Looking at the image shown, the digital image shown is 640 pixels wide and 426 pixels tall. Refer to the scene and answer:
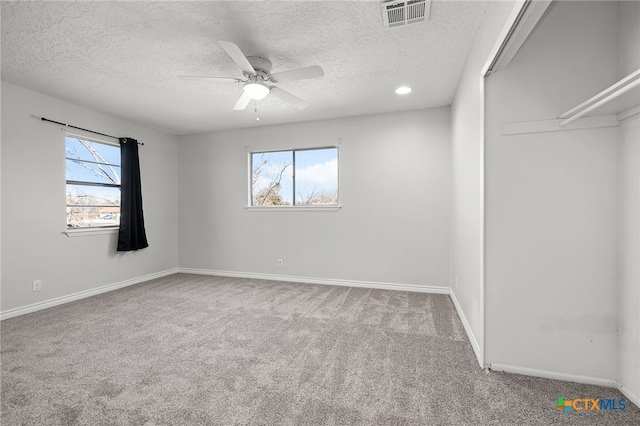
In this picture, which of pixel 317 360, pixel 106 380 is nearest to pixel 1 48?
pixel 106 380

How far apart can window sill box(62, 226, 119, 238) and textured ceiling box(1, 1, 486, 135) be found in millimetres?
1633

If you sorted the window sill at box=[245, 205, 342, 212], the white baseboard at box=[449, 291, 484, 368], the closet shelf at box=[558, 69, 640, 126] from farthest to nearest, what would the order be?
the window sill at box=[245, 205, 342, 212], the white baseboard at box=[449, 291, 484, 368], the closet shelf at box=[558, 69, 640, 126]

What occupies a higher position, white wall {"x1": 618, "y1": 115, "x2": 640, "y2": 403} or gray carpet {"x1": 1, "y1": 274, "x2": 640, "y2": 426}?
white wall {"x1": 618, "y1": 115, "x2": 640, "y2": 403}

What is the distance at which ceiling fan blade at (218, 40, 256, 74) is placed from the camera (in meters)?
1.84

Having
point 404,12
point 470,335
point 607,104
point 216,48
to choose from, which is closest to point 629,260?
point 607,104

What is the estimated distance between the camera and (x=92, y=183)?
12.7 feet

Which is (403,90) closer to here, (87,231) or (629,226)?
(629,226)

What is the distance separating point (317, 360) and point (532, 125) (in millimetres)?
2193

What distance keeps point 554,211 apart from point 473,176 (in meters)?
0.62

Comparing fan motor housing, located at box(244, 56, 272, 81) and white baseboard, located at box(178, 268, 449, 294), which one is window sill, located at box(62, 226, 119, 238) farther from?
fan motor housing, located at box(244, 56, 272, 81)

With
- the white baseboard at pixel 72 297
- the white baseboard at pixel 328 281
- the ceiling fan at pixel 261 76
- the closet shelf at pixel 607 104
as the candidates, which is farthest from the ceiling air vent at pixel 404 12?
the white baseboard at pixel 72 297

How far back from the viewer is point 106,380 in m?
1.85

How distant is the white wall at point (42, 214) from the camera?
2.99m

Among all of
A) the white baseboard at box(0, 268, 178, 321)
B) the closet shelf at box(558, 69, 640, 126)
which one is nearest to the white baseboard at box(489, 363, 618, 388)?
the closet shelf at box(558, 69, 640, 126)
